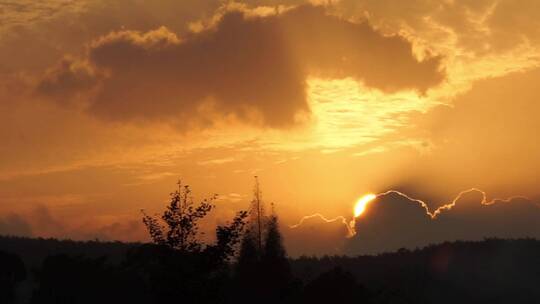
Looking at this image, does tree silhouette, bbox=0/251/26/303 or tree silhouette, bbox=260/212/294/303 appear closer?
tree silhouette, bbox=260/212/294/303

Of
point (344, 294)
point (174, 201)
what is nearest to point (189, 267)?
point (174, 201)

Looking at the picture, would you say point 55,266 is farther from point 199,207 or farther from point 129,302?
point 199,207

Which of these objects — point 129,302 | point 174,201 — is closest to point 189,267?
point 174,201

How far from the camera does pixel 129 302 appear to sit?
107 meters

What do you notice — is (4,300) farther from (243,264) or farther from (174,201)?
(174,201)

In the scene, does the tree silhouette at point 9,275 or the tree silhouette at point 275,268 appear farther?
the tree silhouette at point 9,275

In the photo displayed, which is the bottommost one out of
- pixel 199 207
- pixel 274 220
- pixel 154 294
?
pixel 154 294

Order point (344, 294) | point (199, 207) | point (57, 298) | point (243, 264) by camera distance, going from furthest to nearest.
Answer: point (243, 264) < point (57, 298) < point (344, 294) < point (199, 207)

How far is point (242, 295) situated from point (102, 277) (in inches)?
793

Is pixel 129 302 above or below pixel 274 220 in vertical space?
below

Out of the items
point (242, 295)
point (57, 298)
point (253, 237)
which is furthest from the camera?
point (253, 237)

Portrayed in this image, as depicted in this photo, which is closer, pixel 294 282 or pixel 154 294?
pixel 154 294

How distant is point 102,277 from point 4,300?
2138 cm

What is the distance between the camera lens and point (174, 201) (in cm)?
5775
